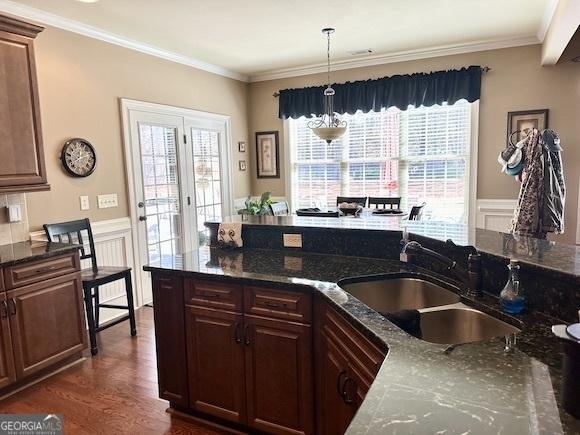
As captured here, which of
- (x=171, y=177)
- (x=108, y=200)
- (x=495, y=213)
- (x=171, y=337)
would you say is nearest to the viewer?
(x=171, y=337)

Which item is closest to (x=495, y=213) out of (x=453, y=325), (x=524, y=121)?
(x=524, y=121)

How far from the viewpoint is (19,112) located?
9.31ft

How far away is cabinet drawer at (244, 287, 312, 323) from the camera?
6.19ft

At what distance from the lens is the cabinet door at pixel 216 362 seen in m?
2.10

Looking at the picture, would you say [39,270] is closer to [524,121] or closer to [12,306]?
[12,306]

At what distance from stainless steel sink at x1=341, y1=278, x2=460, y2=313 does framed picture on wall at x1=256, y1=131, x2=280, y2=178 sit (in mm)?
4084

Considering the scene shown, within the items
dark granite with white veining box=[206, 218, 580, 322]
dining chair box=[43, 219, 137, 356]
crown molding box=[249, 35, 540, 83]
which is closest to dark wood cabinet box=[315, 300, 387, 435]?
dark granite with white veining box=[206, 218, 580, 322]

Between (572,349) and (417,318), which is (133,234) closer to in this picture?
(417,318)

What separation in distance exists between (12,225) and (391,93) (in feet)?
13.5

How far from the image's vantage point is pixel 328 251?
99.3 inches

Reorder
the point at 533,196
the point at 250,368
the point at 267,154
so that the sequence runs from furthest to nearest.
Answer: the point at 267,154 → the point at 533,196 → the point at 250,368

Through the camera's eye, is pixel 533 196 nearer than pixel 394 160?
Yes

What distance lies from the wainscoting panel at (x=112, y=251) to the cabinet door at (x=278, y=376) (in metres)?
2.35

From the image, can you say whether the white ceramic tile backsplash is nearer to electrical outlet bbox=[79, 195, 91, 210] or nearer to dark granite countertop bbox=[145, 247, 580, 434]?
electrical outlet bbox=[79, 195, 91, 210]
